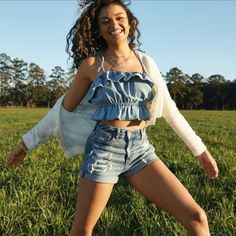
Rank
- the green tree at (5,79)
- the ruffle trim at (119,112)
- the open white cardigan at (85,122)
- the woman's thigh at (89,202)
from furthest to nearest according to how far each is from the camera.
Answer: the green tree at (5,79)
the open white cardigan at (85,122)
the ruffle trim at (119,112)
the woman's thigh at (89,202)

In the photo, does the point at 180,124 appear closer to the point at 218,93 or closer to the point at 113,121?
the point at 113,121

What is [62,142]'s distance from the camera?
12.2ft

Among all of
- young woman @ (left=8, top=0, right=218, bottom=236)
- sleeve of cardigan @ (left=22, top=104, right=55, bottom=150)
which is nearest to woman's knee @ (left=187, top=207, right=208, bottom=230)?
young woman @ (left=8, top=0, right=218, bottom=236)

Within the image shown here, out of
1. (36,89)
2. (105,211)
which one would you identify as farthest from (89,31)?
(36,89)

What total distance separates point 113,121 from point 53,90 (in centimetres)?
10364

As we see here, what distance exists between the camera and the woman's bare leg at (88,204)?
3094mm

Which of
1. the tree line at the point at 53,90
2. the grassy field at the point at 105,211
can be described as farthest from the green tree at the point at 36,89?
the grassy field at the point at 105,211

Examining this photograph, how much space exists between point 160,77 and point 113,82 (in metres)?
0.42

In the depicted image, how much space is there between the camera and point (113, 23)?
340 cm

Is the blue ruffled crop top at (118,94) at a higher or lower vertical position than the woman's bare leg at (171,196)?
higher

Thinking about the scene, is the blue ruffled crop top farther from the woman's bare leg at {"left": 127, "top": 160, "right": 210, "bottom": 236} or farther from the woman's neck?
the woman's bare leg at {"left": 127, "top": 160, "right": 210, "bottom": 236}

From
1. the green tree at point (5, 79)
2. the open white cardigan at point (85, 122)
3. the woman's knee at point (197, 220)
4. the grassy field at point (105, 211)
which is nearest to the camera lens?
the woman's knee at point (197, 220)

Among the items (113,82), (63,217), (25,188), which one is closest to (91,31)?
(113,82)

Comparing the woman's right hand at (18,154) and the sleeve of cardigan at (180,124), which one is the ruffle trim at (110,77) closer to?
the sleeve of cardigan at (180,124)
